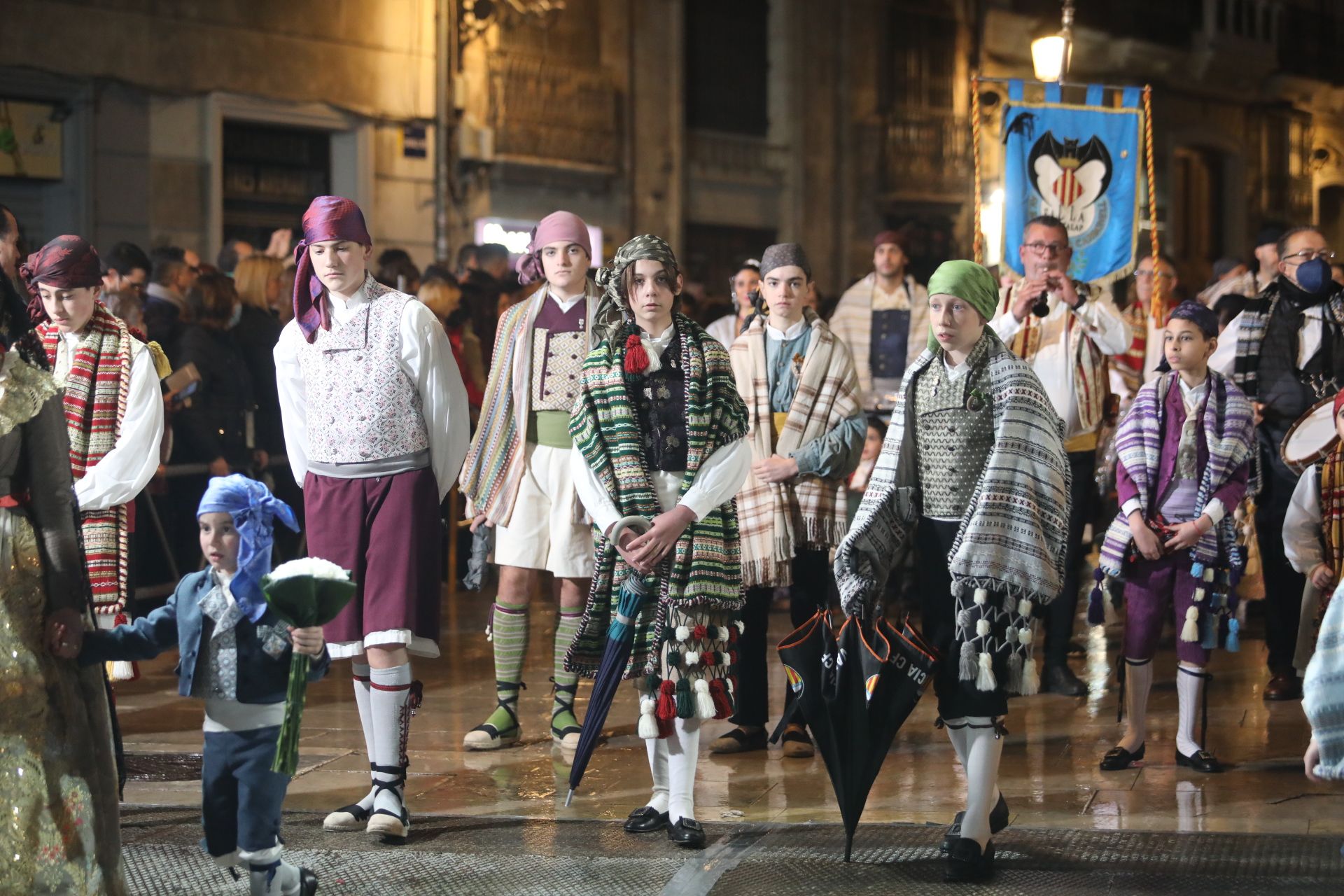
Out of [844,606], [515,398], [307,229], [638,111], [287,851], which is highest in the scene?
[638,111]

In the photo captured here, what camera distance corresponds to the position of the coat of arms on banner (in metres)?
9.93

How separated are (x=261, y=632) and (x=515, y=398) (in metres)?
2.90

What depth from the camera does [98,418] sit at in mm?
6812

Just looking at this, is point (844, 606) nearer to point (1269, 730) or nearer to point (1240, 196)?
point (1269, 730)

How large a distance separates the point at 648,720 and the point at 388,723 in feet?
3.04

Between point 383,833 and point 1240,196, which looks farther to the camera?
point 1240,196

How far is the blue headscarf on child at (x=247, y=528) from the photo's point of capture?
201 inches

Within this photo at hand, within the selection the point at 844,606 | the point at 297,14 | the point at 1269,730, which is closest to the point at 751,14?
the point at 297,14

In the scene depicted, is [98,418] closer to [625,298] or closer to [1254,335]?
[625,298]

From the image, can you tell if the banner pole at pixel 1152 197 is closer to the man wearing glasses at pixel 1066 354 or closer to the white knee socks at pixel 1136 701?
the man wearing glasses at pixel 1066 354

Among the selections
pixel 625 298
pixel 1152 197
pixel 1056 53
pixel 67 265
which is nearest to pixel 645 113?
pixel 1056 53

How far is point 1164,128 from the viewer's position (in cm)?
2988

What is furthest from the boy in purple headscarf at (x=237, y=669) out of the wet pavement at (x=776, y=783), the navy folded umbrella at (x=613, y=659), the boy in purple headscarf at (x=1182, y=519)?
the boy in purple headscarf at (x=1182, y=519)

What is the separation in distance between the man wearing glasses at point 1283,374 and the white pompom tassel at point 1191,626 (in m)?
1.77
